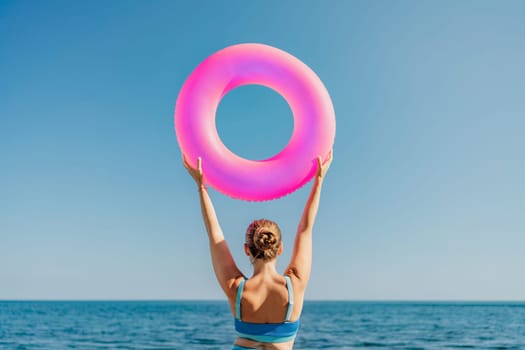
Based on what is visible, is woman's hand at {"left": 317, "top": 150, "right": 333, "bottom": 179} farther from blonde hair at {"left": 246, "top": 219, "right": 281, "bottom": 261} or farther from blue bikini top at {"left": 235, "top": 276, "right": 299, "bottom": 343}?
blue bikini top at {"left": 235, "top": 276, "right": 299, "bottom": 343}

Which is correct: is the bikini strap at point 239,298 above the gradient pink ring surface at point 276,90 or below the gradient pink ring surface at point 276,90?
below

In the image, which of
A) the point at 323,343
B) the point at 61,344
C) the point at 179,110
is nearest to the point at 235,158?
the point at 179,110

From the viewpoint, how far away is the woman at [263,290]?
2256mm

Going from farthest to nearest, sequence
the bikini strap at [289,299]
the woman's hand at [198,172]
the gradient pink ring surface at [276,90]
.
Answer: the gradient pink ring surface at [276,90]
the woman's hand at [198,172]
the bikini strap at [289,299]

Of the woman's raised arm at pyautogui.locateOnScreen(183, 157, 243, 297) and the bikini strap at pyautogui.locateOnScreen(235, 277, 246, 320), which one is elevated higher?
the woman's raised arm at pyautogui.locateOnScreen(183, 157, 243, 297)

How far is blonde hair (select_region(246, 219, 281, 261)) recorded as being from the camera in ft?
7.45

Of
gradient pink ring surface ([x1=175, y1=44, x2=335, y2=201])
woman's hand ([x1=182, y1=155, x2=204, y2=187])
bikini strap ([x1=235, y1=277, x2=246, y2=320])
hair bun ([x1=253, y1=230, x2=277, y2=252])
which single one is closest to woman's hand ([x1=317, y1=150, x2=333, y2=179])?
gradient pink ring surface ([x1=175, y1=44, x2=335, y2=201])

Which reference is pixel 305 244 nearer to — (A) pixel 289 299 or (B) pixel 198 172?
(A) pixel 289 299

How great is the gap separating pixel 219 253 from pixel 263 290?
0.78 ft

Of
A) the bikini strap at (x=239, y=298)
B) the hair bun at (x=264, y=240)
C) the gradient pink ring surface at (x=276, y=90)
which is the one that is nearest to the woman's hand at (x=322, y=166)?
the gradient pink ring surface at (x=276, y=90)

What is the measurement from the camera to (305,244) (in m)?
2.44

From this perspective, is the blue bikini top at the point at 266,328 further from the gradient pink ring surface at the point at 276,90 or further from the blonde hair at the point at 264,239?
the gradient pink ring surface at the point at 276,90

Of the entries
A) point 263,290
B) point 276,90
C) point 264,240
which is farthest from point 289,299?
point 276,90

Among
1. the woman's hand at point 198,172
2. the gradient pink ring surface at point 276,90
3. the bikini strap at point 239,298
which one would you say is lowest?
the bikini strap at point 239,298
